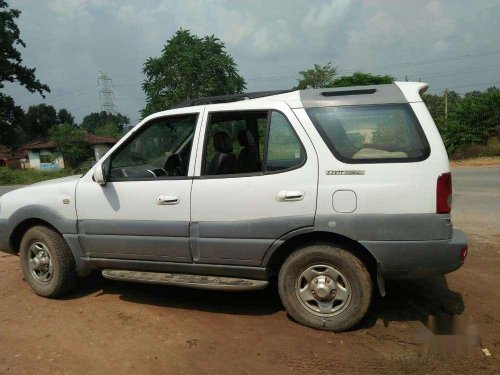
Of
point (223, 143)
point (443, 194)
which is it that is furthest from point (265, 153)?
point (443, 194)

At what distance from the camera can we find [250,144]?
454cm

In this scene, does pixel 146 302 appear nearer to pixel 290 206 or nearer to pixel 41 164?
pixel 290 206

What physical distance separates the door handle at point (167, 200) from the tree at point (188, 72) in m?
25.7

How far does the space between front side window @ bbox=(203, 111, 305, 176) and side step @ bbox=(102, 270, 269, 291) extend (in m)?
0.95

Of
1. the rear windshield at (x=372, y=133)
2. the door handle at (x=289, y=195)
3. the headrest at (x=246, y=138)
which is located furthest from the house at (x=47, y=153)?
the rear windshield at (x=372, y=133)

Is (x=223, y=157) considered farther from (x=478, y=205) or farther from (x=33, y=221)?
(x=478, y=205)

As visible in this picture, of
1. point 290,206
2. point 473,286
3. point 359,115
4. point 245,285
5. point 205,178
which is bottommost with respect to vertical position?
point 473,286

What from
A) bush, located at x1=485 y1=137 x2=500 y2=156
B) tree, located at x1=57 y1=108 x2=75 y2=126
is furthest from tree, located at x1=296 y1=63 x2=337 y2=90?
tree, located at x1=57 y1=108 x2=75 y2=126

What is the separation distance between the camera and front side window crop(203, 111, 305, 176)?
3.73 metres

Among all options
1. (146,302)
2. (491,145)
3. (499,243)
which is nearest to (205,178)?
(146,302)

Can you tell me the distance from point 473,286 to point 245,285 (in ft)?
8.23

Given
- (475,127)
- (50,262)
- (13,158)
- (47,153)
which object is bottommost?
(50,262)

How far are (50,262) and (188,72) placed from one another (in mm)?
26426

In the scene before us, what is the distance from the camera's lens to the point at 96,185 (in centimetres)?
432
